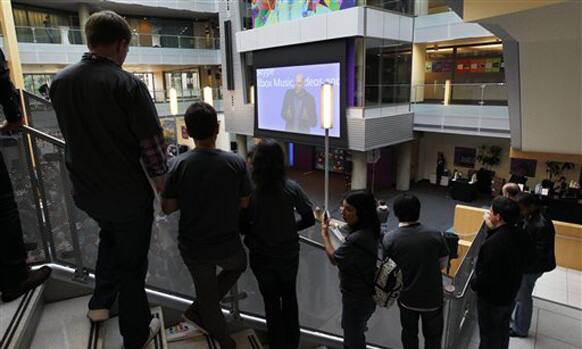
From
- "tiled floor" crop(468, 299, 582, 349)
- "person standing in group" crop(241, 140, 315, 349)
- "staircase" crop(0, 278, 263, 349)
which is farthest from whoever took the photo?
"tiled floor" crop(468, 299, 582, 349)

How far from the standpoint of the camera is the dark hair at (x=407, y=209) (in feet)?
7.97

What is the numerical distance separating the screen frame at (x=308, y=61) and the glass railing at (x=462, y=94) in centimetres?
305

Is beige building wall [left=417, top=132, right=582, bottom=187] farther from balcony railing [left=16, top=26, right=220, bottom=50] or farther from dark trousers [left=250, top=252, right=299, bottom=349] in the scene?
dark trousers [left=250, top=252, right=299, bottom=349]

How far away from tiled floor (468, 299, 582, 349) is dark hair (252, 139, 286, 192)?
333cm

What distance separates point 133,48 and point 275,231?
16.9 metres

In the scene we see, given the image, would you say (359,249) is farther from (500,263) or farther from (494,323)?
(494,323)

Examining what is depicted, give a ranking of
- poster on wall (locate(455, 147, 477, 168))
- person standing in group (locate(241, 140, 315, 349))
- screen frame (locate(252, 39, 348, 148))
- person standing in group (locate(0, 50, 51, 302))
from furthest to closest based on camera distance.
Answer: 1. poster on wall (locate(455, 147, 477, 168))
2. screen frame (locate(252, 39, 348, 148))
3. person standing in group (locate(241, 140, 315, 349))
4. person standing in group (locate(0, 50, 51, 302))

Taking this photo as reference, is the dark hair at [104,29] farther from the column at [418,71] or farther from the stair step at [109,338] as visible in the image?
the column at [418,71]

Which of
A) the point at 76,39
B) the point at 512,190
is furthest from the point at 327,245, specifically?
the point at 76,39

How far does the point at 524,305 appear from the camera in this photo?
12.8 feet

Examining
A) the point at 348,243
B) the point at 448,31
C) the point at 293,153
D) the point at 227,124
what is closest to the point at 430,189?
→ the point at 448,31

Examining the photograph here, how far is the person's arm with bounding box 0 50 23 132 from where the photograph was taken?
5.76ft

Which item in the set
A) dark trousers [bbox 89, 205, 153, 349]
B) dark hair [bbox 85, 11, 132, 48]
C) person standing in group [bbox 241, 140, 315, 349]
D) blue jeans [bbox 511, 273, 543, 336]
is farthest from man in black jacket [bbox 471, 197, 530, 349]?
dark hair [bbox 85, 11, 132, 48]

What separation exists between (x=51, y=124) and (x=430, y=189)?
13.4 m
